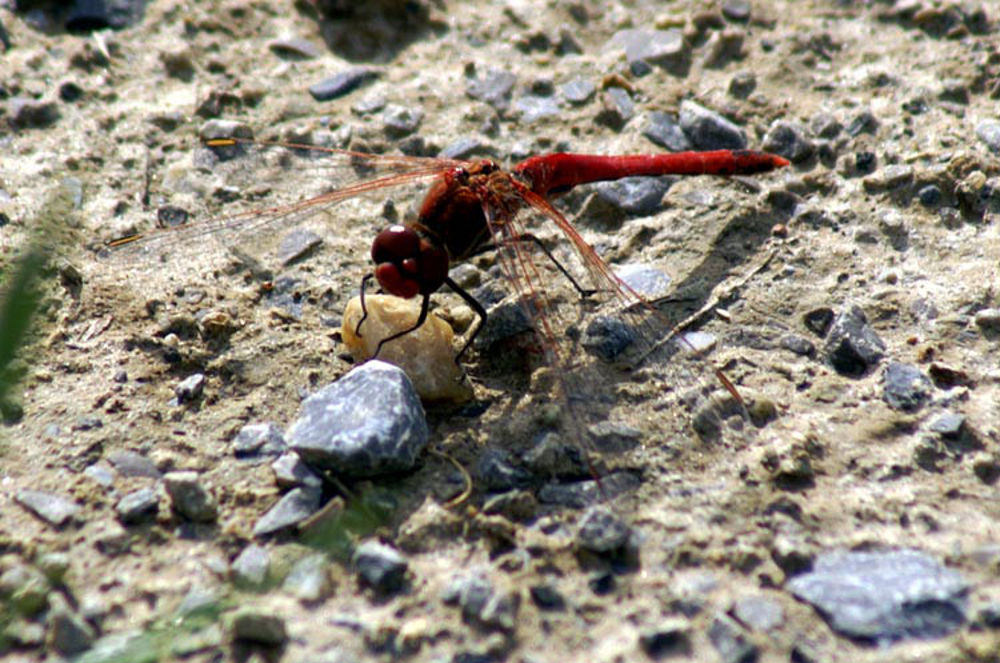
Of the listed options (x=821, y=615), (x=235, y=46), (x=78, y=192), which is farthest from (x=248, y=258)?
(x=821, y=615)

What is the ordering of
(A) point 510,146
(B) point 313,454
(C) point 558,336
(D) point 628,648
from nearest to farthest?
(D) point 628,648, (B) point 313,454, (C) point 558,336, (A) point 510,146

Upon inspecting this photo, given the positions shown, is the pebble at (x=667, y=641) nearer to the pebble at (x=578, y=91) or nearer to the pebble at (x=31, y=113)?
the pebble at (x=578, y=91)

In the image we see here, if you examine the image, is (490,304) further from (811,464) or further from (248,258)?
(811,464)

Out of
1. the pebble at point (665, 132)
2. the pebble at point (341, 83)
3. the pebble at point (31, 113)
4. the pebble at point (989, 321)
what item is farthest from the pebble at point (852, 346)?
the pebble at point (31, 113)

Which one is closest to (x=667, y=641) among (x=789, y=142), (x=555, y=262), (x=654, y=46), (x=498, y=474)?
(x=498, y=474)

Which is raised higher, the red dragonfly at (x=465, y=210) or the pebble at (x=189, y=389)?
the red dragonfly at (x=465, y=210)
